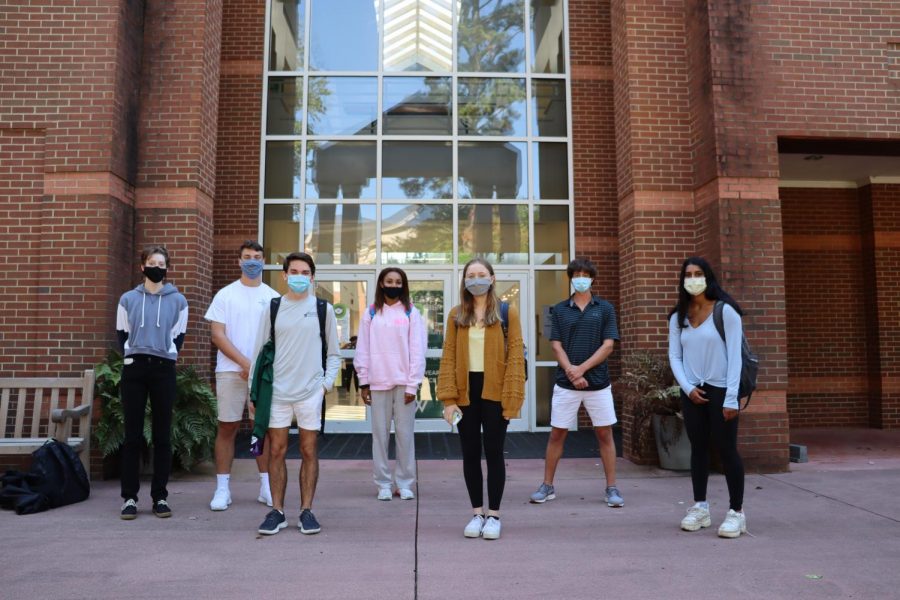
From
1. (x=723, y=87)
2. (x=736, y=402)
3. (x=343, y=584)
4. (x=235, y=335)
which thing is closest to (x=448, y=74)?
(x=723, y=87)

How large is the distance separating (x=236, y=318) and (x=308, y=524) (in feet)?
6.01

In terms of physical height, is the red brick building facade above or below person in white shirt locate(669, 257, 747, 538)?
above

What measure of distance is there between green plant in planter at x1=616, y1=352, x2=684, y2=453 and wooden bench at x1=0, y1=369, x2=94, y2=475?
17.2ft

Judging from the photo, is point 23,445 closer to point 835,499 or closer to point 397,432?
point 397,432

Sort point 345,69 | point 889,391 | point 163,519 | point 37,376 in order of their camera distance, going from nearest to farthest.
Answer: point 163,519, point 37,376, point 345,69, point 889,391

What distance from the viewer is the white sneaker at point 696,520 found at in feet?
15.6

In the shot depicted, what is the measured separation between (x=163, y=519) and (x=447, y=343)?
2604 mm

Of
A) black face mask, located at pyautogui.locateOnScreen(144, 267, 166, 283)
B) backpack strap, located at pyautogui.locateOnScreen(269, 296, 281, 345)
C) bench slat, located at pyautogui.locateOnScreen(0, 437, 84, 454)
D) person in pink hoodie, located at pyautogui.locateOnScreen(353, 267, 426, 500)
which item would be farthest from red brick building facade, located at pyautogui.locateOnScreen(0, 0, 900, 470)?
backpack strap, located at pyautogui.locateOnScreen(269, 296, 281, 345)

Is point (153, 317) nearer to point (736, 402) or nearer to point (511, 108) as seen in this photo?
point (736, 402)

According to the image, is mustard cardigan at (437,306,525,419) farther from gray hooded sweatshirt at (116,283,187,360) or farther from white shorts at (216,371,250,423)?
gray hooded sweatshirt at (116,283,187,360)

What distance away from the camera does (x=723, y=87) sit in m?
7.17

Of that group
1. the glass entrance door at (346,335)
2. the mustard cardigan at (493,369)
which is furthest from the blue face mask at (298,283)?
the glass entrance door at (346,335)

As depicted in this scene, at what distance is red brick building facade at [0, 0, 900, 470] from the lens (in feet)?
22.4

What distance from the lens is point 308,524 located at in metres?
4.68
